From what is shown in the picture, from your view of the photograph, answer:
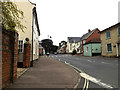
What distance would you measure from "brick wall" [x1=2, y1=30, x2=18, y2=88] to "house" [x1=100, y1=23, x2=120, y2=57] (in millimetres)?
19671

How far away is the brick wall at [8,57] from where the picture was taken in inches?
151

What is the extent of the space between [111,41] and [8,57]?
21.7m

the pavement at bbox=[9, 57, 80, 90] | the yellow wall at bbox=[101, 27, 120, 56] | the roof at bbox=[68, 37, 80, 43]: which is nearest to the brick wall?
the pavement at bbox=[9, 57, 80, 90]

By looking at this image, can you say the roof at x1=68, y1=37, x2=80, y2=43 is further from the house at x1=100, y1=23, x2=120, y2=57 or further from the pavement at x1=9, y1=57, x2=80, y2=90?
the pavement at x1=9, y1=57, x2=80, y2=90

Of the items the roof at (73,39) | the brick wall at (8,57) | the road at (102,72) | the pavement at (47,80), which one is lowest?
the road at (102,72)

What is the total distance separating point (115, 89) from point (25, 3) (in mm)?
11376

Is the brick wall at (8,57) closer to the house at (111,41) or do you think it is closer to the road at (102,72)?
the road at (102,72)

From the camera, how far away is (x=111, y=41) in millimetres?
21594

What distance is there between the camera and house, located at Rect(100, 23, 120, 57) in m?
19.8

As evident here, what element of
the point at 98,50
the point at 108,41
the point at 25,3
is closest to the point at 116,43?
the point at 108,41

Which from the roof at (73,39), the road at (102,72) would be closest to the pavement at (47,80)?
the road at (102,72)

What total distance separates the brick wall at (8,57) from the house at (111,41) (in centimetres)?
1967

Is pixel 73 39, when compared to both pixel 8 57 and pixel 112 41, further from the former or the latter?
pixel 8 57

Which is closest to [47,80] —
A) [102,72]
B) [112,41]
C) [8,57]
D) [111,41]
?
[8,57]
